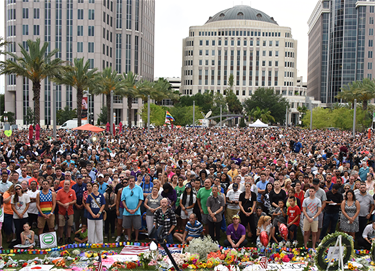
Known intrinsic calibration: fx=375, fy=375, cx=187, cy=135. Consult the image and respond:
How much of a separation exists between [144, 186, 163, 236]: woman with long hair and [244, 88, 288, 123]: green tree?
85771 millimetres

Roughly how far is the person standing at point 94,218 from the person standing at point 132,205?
575mm

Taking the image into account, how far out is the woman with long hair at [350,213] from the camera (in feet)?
28.1

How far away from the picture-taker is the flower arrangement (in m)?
7.65

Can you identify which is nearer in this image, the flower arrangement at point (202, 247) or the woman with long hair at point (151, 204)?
the flower arrangement at point (202, 247)

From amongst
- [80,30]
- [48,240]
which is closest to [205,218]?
[48,240]

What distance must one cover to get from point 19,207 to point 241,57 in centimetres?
11876

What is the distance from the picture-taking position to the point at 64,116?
69.9 meters

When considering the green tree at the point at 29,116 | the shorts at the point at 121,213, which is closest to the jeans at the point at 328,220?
the shorts at the point at 121,213

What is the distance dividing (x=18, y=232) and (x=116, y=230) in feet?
7.67

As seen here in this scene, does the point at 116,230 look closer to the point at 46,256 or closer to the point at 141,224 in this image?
the point at 141,224

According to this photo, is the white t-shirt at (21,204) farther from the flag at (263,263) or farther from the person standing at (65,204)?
the flag at (263,263)

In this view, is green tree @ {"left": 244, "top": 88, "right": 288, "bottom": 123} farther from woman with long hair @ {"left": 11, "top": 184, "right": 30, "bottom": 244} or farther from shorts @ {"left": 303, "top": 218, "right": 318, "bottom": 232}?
woman with long hair @ {"left": 11, "top": 184, "right": 30, "bottom": 244}

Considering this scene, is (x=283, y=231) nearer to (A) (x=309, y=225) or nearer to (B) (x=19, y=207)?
(A) (x=309, y=225)

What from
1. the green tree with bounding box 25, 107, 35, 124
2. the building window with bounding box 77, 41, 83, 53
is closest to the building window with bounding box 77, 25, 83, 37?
the building window with bounding box 77, 41, 83, 53
